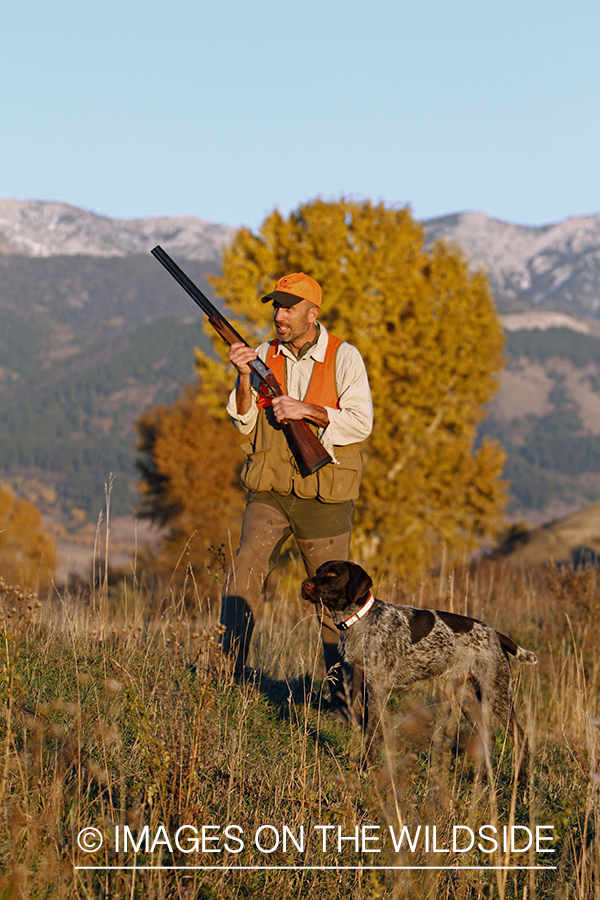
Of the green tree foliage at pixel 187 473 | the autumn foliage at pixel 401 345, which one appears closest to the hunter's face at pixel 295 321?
the autumn foliage at pixel 401 345

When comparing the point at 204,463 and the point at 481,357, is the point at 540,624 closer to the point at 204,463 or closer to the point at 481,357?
the point at 481,357

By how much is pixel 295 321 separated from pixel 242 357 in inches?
15.4

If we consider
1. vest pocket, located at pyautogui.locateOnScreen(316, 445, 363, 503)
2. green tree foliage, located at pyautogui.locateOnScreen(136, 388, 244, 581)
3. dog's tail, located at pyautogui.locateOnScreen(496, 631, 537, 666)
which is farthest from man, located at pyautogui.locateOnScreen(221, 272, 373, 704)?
green tree foliage, located at pyautogui.locateOnScreen(136, 388, 244, 581)

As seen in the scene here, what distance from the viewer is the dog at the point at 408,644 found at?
14.1 ft

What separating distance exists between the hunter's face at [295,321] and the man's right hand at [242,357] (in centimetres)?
21

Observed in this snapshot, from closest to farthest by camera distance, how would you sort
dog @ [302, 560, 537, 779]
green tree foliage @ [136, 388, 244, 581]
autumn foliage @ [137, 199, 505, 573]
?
1. dog @ [302, 560, 537, 779]
2. autumn foliage @ [137, 199, 505, 573]
3. green tree foliage @ [136, 388, 244, 581]

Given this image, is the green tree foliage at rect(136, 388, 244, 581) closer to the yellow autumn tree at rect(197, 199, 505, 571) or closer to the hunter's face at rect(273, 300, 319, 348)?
the yellow autumn tree at rect(197, 199, 505, 571)

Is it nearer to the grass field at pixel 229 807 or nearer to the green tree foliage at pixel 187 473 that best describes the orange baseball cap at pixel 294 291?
the grass field at pixel 229 807

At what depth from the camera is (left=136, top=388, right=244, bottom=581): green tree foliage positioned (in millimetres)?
44594

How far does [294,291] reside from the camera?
4918 millimetres

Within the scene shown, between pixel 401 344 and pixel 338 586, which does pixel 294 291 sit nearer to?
pixel 338 586

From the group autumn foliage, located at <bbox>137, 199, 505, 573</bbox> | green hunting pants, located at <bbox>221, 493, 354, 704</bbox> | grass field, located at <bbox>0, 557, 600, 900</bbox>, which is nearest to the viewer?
grass field, located at <bbox>0, 557, 600, 900</bbox>

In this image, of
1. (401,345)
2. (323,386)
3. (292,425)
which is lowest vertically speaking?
(292,425)

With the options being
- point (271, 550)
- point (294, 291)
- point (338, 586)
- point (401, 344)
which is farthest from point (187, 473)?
point (338, 586)
